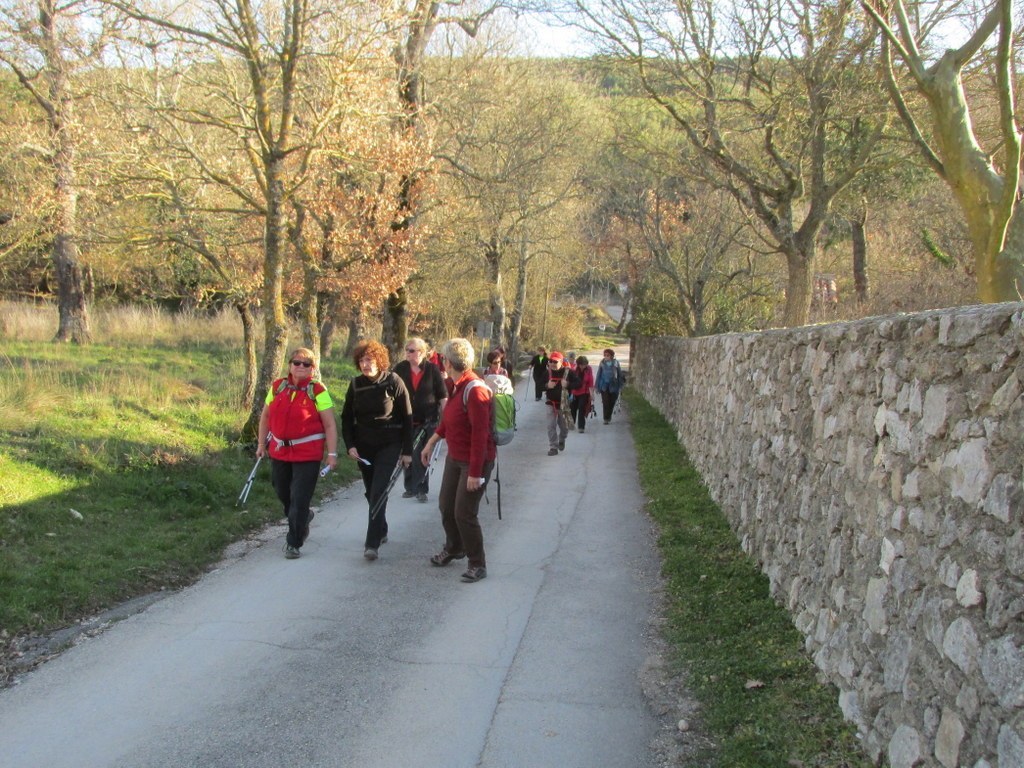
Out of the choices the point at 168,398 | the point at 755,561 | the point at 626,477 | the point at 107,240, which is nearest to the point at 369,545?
the point at 755,561

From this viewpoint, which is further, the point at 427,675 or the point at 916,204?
the point at 916,204

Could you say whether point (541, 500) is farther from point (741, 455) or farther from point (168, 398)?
point (168, 398)

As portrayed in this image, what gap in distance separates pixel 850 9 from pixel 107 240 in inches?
470

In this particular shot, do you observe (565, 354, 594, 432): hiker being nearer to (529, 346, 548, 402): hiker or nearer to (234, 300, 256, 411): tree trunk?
(529, 346, 548, 402): hiker

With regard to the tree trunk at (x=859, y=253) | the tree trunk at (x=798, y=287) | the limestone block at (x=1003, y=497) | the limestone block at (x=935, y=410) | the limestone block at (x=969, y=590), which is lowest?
the limestone block at (x=969, y=590)

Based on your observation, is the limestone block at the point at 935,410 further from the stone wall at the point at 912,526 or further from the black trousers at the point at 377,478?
the black trousers at the point at 377,478

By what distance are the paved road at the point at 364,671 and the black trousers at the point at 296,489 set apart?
0.27 metres

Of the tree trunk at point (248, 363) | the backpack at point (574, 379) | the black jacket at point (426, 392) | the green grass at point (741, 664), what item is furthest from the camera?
the backpack at point (574, 379)

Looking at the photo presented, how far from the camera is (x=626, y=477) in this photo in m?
12.4

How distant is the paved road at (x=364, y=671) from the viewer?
13.3 ft

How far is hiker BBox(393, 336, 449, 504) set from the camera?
964 centimetres

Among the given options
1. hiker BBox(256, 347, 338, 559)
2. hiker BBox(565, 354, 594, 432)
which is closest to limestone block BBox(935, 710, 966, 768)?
hiker BBox(256, 347, 338, 559)

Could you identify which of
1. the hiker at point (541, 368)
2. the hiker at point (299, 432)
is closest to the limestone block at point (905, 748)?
the hiker at point (299, 432)

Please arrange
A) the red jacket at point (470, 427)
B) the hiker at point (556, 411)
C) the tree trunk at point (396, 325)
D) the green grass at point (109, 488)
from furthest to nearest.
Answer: the tree trunk at point (396, 325), the hiker at point (556, 411), the red jacket at point (470, 427), the green grass at point (109, 488)
